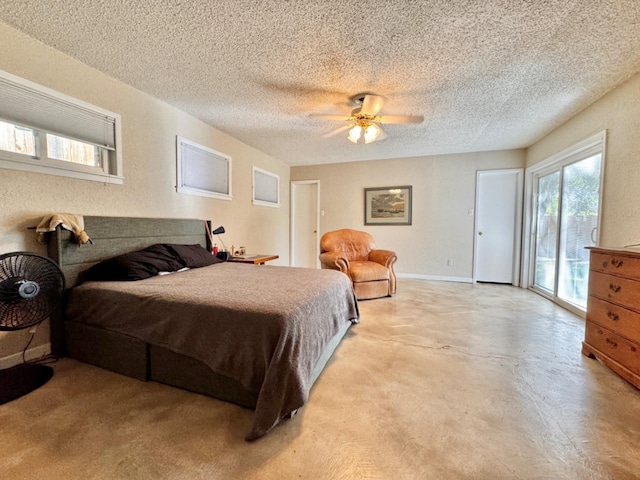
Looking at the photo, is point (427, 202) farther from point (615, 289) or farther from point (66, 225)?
point (66, 225)

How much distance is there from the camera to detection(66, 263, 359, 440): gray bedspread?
1.33 metres

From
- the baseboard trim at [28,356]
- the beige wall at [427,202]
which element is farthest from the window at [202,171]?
the beige wall at [427,202]

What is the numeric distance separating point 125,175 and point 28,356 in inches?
63.5

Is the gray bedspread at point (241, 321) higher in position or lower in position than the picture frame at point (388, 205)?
lower

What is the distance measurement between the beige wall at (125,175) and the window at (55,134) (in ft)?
0.22

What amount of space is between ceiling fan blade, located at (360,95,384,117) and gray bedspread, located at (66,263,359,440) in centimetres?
166

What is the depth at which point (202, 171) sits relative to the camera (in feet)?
11.4

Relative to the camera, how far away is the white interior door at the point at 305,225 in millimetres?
5941

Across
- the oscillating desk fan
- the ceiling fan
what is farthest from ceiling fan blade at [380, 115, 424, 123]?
the oscillating desk fan

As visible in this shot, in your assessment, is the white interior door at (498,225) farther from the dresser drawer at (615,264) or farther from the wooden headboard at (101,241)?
the wooden headboard at (101,241)

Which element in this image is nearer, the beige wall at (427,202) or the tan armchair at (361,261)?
the tan armchair at (361,261)

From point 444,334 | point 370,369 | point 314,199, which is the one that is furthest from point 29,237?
point 314,199

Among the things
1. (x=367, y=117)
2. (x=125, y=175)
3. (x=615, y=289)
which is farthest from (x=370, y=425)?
(x=125, y=175)

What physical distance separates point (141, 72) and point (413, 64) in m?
2.32
